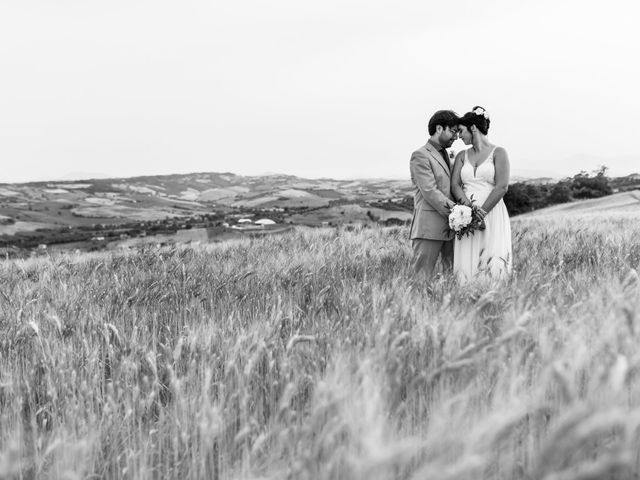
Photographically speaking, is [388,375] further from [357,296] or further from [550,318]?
[357,296]

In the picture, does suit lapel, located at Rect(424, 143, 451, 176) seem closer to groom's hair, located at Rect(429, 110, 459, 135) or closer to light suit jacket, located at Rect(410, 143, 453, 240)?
light suit jacket, located at Rect(410, 143, 453, 240)

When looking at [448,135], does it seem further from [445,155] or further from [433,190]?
[433,190]

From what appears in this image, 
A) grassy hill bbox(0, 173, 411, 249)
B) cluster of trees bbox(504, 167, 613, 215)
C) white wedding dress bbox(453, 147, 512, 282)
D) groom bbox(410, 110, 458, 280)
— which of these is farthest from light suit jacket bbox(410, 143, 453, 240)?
grassy hill bbox(0, 173, 411, 249)

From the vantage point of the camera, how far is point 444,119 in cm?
643

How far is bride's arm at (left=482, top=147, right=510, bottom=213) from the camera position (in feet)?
19.9

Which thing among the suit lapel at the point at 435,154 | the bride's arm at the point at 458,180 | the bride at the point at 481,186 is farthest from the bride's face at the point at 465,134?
the suit lapel at the point at 435,154

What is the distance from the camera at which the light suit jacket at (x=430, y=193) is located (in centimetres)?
637

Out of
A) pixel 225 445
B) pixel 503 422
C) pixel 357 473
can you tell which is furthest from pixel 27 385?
pixel 503 422

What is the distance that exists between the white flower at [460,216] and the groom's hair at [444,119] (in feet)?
3.36

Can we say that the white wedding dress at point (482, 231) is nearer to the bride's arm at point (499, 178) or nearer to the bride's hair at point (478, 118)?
the bride's arm at point (499, 178)

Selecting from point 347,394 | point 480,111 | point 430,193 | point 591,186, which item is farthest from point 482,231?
point 591,186

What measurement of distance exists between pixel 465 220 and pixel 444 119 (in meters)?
1.25

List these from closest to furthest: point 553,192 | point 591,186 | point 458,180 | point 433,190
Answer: point 433,190, point 458,180, point 553,192, point 591,186

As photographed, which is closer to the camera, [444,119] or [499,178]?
[499,178]
